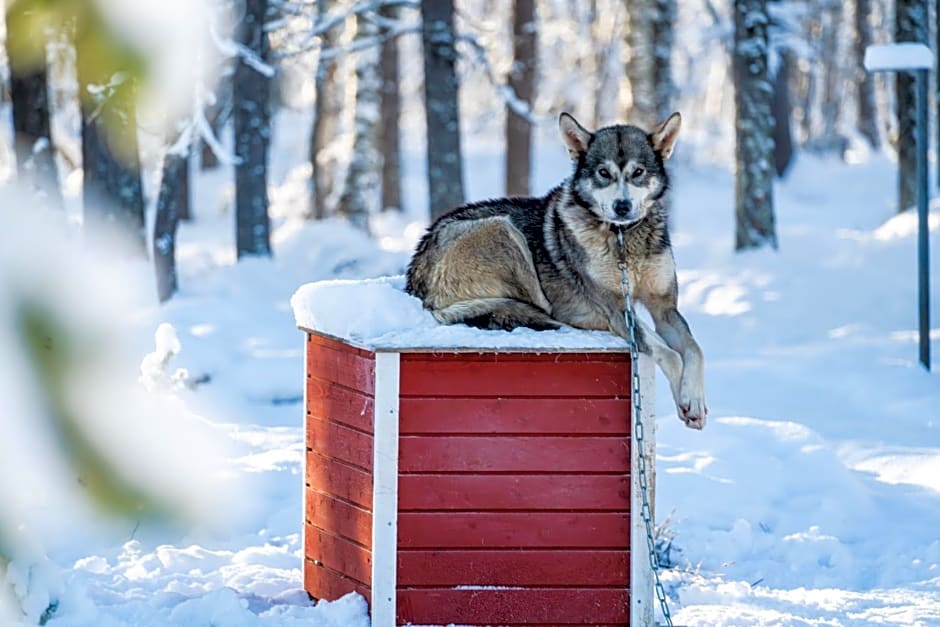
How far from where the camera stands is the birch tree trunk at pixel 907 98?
14750mm

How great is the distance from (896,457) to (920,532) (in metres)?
1.24

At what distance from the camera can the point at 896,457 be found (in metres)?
7.50

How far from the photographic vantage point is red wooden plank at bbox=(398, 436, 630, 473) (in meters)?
4.50

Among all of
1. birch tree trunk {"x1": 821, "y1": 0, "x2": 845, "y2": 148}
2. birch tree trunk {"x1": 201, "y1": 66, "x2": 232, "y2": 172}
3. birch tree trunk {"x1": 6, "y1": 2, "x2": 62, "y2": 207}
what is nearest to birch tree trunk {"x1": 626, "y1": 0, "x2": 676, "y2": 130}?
birch tree trunk {"x1": 201, "y1": 66, "x2": 232, "y2": 172}

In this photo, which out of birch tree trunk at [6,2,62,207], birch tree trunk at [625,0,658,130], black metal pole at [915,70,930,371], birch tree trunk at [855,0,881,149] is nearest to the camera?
black metal pole at [915,70,930,371]

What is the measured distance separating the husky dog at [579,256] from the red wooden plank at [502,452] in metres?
0.55

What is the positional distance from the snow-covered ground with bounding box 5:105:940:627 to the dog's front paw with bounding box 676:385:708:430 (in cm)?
81

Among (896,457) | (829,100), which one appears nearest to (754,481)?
(896,457)

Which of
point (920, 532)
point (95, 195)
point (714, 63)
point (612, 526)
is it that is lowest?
point (920, 532)

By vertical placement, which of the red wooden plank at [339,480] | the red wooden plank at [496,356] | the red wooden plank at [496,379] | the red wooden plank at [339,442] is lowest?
the red wooden plank at [339,480]

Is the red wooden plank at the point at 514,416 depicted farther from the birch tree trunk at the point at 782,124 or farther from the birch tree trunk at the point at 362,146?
the birch tree trunk at the point at 782,124

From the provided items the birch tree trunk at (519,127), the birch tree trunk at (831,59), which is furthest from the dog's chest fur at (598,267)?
the birch tree trunk at (831,59)

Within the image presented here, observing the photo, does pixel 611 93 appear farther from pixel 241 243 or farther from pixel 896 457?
pixel 896 457

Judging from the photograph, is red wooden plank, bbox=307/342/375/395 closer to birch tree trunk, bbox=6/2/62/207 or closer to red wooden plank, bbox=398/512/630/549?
red wooden plank, bbox=398/512/630/549
